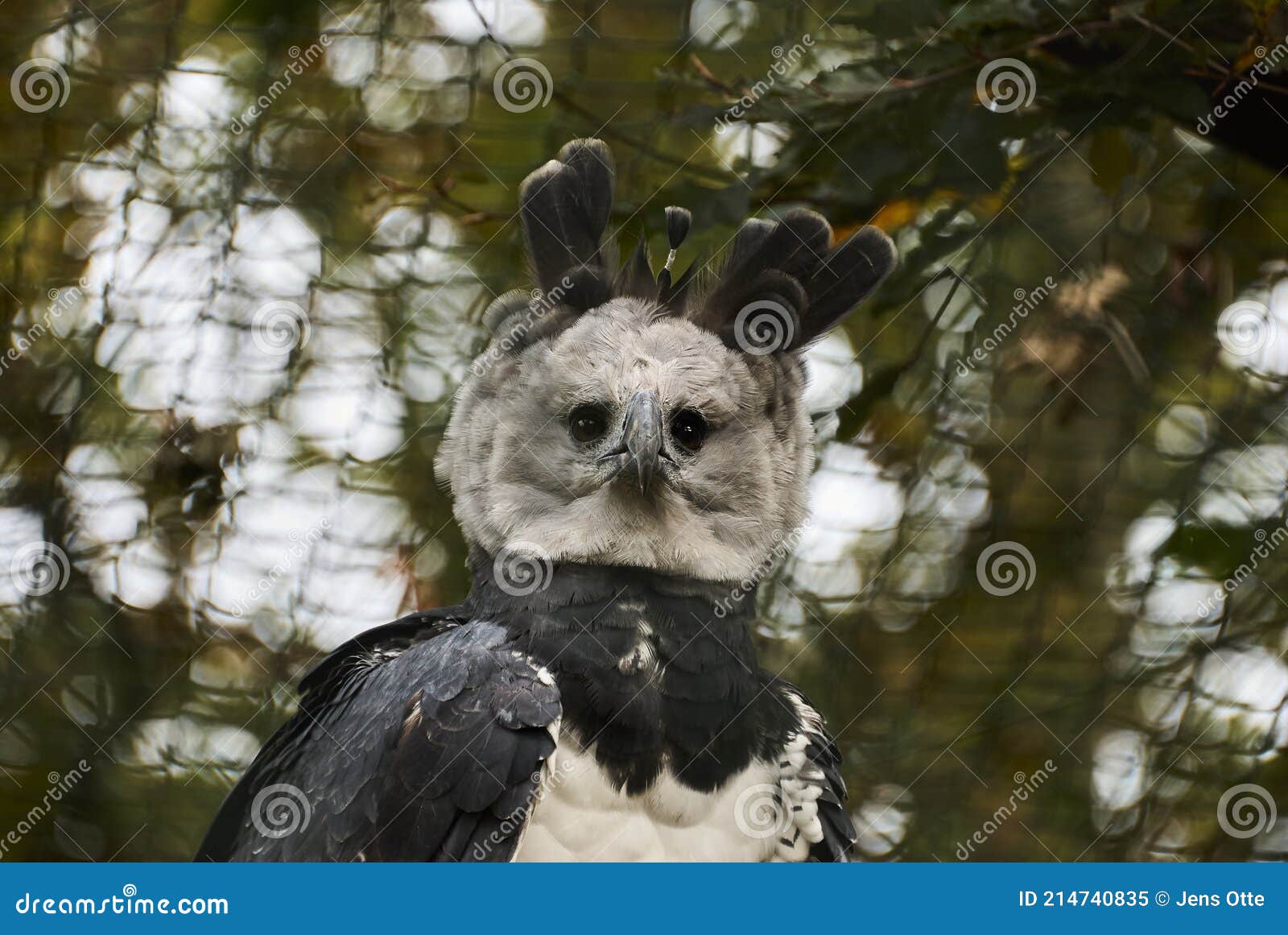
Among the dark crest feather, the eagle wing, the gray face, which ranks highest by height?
the dark crest feather

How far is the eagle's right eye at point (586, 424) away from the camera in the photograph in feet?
8.05

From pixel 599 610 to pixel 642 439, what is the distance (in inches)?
12.0

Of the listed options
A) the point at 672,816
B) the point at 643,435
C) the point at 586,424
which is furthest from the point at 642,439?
the point at 672,816

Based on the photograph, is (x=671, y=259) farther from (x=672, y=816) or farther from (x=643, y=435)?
(x=672, y=816)

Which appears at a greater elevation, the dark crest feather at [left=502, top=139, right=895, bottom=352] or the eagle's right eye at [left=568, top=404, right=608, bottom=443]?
the dark crest feather at [left=502, top=139, right=895, bottom=352]

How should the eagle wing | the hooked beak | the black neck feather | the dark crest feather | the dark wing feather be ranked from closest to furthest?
1. the eagle wing
2. the black neck feather
3. the hooked beak
4. the dark wing feather
5. the dark crest feather

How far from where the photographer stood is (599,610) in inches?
89.9

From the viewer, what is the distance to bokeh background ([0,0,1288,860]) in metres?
3.20

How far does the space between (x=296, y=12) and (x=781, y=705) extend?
74.3 inches

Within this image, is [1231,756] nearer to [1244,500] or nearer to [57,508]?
[1244,500]

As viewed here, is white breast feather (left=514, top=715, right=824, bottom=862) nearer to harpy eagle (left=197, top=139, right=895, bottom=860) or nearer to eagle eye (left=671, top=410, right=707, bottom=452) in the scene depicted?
harpy eagle (left=197, top=139, right=895, bottom=860)

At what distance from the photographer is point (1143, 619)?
3414 millimetres

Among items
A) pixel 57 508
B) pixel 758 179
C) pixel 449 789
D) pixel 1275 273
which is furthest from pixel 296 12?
pixel 1275 273

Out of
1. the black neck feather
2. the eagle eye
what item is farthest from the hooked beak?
the black neck feather
